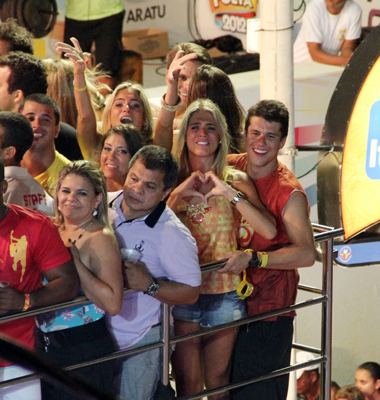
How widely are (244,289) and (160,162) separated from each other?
658mm

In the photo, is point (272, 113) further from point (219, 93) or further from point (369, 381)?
point (369, 381)

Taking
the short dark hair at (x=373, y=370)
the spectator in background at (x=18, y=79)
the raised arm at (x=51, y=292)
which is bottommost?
the short dark hair at (x=373, y=370)

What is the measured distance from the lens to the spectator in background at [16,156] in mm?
2926

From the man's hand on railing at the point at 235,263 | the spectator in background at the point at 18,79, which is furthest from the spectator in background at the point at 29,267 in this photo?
the spectator in background at the point at 18,79

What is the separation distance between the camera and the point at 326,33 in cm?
736

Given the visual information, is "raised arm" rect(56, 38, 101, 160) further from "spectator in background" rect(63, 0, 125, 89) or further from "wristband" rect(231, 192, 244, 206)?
"spectator in background" rect(63, 0, 125, 89)

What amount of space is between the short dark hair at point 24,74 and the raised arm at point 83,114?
0.52 ft

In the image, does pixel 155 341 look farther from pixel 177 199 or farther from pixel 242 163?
pixel 242 163

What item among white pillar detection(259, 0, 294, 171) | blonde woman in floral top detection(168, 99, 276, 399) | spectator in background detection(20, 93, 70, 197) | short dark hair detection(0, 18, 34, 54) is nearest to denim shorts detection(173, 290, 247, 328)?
blonde woman in floral top detection(168, 99, 276, 399)

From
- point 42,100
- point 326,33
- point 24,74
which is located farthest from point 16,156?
point 326,33

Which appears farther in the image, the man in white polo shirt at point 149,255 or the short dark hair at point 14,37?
the short dark hair at point 14,37

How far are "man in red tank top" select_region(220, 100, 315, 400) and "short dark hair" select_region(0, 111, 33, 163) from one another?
3.07 ft

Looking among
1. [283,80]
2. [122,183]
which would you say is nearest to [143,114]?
[122,183]

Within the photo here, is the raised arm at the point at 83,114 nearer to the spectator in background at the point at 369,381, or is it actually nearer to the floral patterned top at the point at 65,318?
the floral patterned top at the point at 65,318
